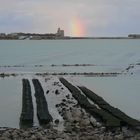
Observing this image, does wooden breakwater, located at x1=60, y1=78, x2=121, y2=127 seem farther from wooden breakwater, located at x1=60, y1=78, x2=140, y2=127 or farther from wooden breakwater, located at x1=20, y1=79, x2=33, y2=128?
wooden breakwater, located at x1=20, y1=79, x2=33, y2=128

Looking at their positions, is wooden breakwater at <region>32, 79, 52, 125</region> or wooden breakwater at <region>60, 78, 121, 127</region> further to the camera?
wooden breakwater at <region>32, 79, 52, 125</region>

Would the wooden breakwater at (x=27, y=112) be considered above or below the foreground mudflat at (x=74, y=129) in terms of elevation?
above

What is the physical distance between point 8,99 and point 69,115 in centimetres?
1214

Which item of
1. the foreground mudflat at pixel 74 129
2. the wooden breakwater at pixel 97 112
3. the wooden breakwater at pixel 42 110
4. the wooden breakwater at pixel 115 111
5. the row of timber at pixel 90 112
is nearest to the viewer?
the foreground mudflat at pixel 74 129

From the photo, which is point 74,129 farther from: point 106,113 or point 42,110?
point 42,110

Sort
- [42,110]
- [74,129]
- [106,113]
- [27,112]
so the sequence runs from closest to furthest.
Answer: [74,129] < [106,113] < [27,112] < [42,110]

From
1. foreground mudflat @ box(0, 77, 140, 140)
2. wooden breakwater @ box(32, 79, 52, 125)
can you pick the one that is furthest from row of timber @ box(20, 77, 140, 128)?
foreground mudflat @ box(0, 77, 140, 140)

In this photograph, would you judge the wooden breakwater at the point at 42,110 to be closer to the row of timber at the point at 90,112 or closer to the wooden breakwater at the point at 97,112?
the row of timber at the point at 90,112

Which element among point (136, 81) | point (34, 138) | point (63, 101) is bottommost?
point (34, 138)

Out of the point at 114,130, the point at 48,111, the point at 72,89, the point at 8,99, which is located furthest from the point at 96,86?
the point at 114,130

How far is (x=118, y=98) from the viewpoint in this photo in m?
40.2

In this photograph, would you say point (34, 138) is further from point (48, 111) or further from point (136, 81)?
point (136, 81)

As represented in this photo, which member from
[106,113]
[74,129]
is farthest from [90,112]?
[74,129]

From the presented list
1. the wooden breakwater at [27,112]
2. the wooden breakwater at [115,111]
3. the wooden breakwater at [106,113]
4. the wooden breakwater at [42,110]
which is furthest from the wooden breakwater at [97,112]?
the wooden breakwater at [27,112]
